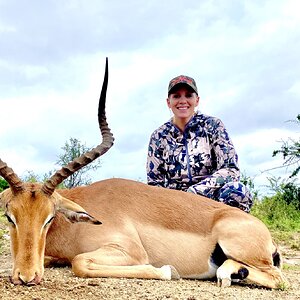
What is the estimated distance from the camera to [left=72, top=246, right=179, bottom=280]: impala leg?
5863 mm

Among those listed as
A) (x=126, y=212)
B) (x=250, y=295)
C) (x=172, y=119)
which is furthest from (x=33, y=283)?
(x=172, y=119)

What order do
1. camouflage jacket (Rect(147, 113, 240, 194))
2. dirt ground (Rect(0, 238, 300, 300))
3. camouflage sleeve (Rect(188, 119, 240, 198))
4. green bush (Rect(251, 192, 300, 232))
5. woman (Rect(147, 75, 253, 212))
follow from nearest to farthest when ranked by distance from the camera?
dirt ground (Rect(0, 238, 300, 300)) → camouflage sleeve (Rect(188, 119, 240, 198)) → woman (Rect(147, 75, 253, 212)) → camouflage jacket (Rect(147, 113, 240, 194)) → green bush (Rect(251, 192, 300, 232))

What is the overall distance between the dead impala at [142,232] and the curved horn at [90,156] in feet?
0.03

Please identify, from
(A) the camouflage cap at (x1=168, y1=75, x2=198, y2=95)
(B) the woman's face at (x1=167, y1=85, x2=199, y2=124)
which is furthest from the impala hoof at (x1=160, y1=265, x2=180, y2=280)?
(A) the camouflage cap at (x1=168, y1=75, x2=198, y2=95)

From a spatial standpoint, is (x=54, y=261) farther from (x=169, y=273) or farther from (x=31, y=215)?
A: (x=169, y=273)

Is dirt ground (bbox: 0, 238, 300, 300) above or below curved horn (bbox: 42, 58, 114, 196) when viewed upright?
below

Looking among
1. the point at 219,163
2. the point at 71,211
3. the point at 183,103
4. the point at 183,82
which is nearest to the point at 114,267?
the point at 71,211

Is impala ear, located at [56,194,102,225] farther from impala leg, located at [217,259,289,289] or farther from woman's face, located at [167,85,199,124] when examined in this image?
woman's face, located at [167,85,199,124]

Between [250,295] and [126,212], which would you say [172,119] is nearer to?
[126,212]

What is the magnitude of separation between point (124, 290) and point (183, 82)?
3922 millimetres

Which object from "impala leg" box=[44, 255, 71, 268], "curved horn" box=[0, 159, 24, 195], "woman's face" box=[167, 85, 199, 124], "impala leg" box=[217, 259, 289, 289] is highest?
"woman's face" box=[167, 85, 199, 124]

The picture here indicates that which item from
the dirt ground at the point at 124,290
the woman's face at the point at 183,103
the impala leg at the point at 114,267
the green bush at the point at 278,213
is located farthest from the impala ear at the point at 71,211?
the green bush at the point at 278,213

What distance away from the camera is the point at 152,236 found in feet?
21.1

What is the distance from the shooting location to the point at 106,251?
6.11 m
